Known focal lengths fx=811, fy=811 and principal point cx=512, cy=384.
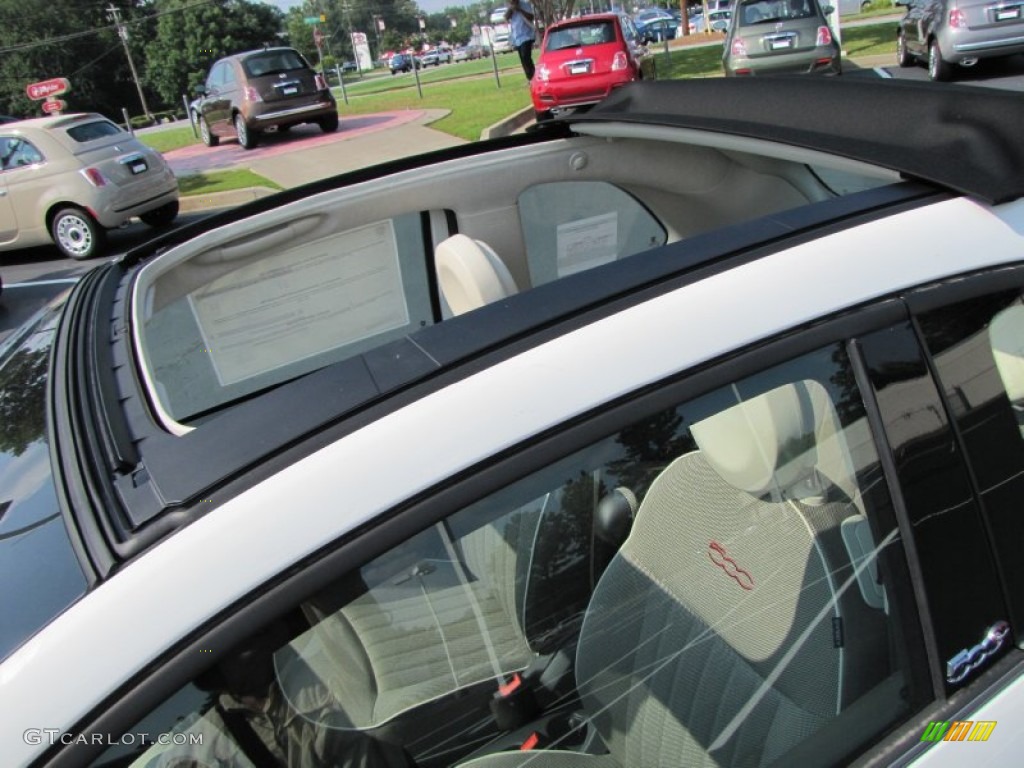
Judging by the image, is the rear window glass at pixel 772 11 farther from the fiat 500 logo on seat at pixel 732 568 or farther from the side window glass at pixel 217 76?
the fiat 500 logo on seat at pixel 732 568

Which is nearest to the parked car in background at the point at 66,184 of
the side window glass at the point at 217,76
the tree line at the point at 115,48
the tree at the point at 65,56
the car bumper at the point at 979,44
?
A: the side window glass at the point at 217,76

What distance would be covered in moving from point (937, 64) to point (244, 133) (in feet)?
43.1

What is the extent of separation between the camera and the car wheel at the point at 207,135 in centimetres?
1899

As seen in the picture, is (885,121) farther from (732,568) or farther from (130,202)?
(130,202)

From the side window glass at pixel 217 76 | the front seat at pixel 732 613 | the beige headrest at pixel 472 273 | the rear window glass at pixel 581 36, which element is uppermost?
the side window glass at pixel 217 76

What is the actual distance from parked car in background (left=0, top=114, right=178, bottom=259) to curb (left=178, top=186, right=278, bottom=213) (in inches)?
66.6

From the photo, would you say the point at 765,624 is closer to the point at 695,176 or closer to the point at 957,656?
the point at 957,656

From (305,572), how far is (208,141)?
20852 mm

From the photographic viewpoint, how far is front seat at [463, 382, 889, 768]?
1264 millimetres

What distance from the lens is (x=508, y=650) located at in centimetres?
121

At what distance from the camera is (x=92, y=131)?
10.8 metres

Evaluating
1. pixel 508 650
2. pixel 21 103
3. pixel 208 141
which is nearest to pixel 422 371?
pixel 508 650

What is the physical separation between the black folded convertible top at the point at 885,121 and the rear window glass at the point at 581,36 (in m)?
12.5

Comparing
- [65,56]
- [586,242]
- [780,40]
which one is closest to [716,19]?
[780,40]
